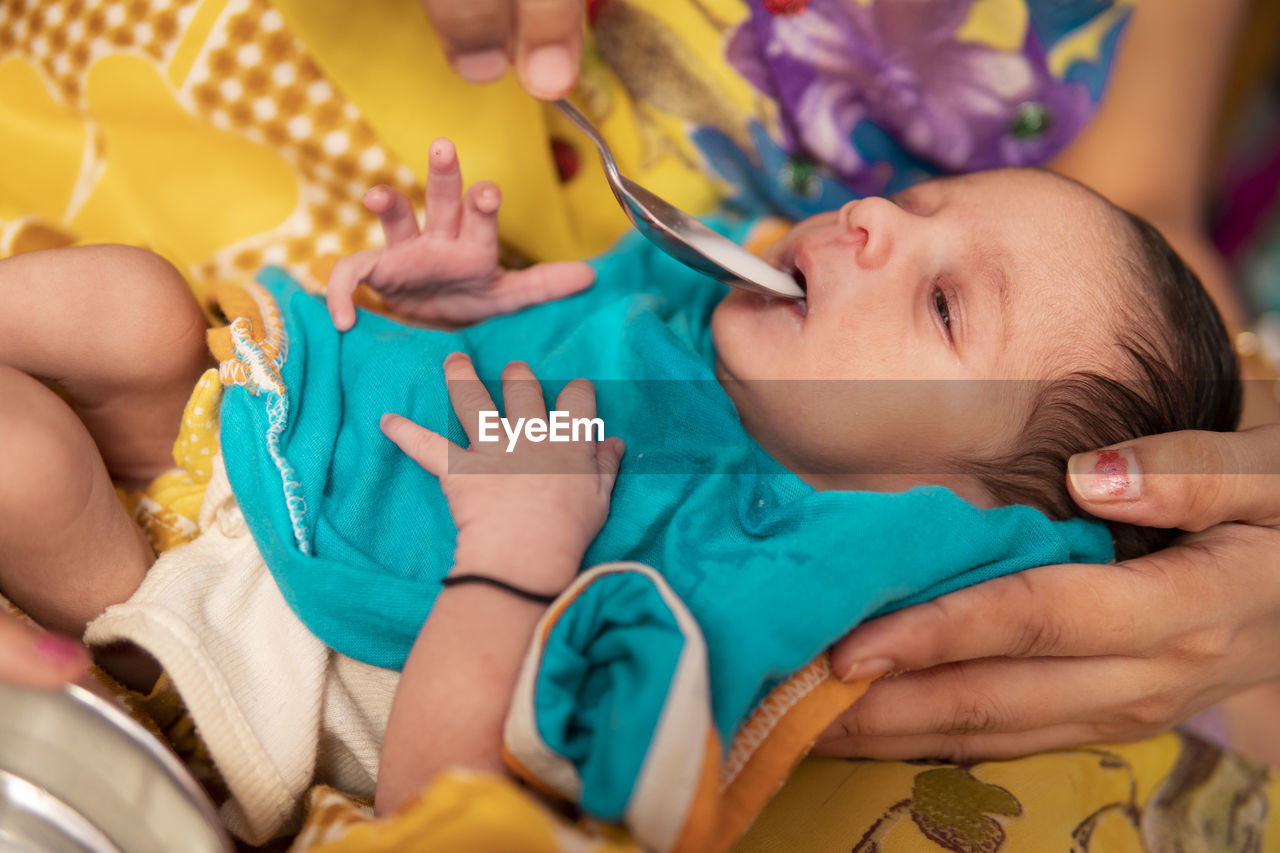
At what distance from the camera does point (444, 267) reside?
0.99 meters

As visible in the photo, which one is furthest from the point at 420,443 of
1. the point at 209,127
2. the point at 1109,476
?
the point at 1109,476

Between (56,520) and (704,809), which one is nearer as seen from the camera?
(704,809)

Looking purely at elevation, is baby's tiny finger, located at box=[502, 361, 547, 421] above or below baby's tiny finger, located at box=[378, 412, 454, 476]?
above

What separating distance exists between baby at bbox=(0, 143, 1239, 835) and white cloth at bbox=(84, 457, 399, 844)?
35mm

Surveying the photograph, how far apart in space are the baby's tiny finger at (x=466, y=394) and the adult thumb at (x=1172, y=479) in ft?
2.03

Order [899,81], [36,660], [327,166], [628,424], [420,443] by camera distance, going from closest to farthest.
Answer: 1. [36,660]
2. [420,443]
3. [628,424]
4. [327,166]
5. [899,81]

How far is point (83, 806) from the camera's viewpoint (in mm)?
474

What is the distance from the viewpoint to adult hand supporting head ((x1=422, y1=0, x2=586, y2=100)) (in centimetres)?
77

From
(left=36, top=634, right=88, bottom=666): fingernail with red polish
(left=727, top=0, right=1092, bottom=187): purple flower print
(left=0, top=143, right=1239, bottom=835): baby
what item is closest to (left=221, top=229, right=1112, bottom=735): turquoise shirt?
(left=0, top=143, right=1239, bottom=835): baby

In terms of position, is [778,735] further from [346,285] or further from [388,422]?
[346,285]

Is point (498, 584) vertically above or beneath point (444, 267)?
beneath

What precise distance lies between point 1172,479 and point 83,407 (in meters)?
1.12

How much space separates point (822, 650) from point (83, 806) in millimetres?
543

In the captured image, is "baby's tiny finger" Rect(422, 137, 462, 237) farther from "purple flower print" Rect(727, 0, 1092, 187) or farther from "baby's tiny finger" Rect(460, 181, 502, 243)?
"purple flower print" Rect(727, 0, 1092, 187)
